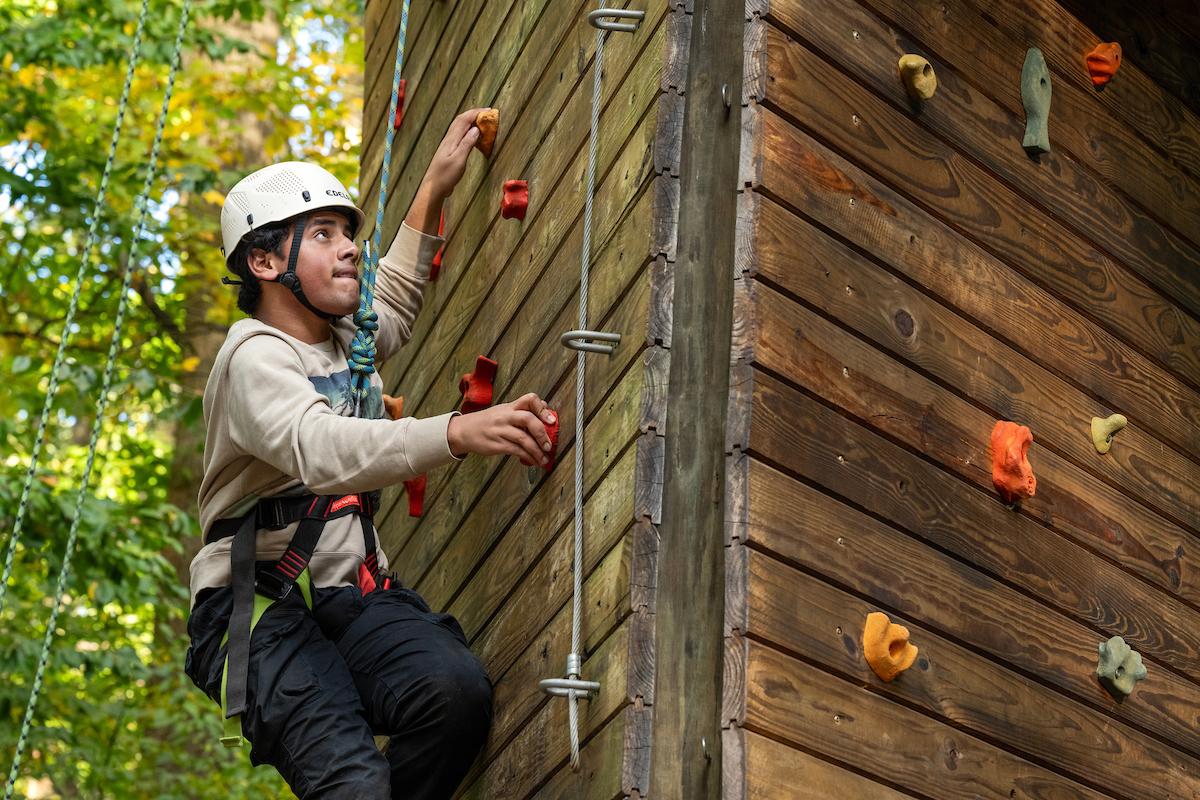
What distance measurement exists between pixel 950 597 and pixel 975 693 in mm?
213

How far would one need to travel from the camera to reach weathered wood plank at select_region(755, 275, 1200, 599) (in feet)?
11.3

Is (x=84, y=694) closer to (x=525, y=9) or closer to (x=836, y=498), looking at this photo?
(x=525, y=9)

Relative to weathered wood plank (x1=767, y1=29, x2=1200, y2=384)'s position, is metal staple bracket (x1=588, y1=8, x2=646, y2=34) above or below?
above

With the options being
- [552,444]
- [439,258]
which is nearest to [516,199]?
[439,258]

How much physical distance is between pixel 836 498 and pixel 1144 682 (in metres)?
1.20

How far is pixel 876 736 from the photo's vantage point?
3293 millimetres

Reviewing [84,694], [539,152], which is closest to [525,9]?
[539,152]

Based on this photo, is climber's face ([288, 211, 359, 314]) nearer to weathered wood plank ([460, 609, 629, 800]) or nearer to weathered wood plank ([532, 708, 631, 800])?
weathered wood plank ([460, 609, 629, 800])

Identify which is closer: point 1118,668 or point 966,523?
point 966,523

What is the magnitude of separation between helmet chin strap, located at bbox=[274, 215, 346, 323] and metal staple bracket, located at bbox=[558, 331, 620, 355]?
0.82 meters

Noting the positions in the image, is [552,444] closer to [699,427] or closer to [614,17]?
[699,427]

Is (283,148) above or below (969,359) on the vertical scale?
above

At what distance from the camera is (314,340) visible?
14.0ft

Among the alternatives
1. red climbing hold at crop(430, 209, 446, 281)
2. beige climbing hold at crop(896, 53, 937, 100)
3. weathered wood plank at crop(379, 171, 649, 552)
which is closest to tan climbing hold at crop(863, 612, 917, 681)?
weathered wood plank at crop(379, 171, 649, 552)
